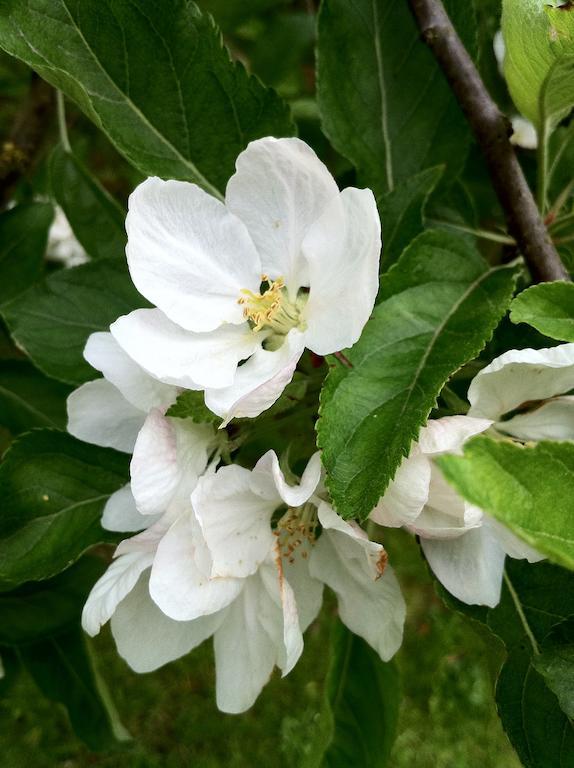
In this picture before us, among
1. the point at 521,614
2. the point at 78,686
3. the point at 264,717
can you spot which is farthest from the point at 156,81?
the point at 264,717

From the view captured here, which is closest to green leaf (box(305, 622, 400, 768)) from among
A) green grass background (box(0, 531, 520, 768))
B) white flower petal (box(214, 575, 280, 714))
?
white flower petal (box(214, 575, 280, 714))

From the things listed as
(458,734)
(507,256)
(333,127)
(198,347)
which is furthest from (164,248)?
(458,734)

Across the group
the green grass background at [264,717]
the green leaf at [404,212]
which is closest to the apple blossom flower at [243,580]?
the green leaf at [404,212]

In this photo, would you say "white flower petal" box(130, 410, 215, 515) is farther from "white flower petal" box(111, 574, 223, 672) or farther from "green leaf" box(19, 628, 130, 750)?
"green leaf" box(19, 628, 130, 750)

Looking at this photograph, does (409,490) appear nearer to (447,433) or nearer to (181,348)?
(447,433)

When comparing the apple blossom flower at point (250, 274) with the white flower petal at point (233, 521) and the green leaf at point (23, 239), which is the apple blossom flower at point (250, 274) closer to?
the white flower petal at point (233, 521)

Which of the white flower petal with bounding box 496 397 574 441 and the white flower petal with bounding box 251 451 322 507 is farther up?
the white flower petal with bounding box 251 451 322 507
